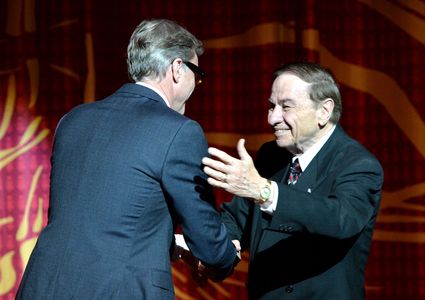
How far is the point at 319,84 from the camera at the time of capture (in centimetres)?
231

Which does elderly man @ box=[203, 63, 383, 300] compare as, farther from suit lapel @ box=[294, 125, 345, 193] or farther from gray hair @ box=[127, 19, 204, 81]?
gray hair @ box=[127, 19, 204, 81]

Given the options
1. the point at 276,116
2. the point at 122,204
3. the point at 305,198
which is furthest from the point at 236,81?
the point at 122,204

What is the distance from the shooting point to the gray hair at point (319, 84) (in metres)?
2.30

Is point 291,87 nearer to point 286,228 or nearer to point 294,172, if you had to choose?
point 294,172

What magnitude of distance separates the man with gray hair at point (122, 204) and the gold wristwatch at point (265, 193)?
0.14 m

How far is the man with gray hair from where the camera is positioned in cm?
176

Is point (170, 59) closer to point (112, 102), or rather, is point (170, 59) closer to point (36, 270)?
point (112, 102)

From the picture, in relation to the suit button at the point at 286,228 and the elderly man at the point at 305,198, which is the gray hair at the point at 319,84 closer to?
the elderly man at the point at 305,198

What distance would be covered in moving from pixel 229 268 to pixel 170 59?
1.87 ft

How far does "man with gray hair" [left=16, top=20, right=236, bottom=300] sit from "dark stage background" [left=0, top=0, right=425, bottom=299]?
194cm

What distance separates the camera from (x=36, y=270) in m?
1.82

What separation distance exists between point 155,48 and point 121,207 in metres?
0.43

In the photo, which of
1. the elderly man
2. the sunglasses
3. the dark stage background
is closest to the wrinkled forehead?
the elderly man

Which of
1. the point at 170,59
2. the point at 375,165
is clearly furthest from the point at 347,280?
the point at 170,59
